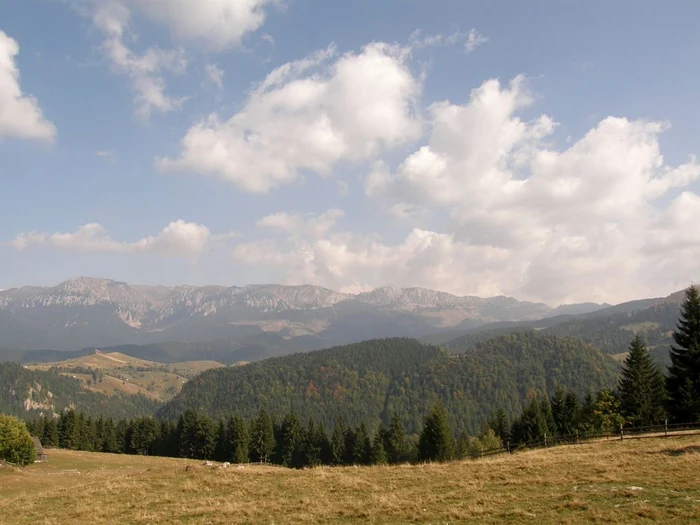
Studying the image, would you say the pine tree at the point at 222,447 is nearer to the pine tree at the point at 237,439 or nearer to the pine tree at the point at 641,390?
the pine tree at the point at 237,439

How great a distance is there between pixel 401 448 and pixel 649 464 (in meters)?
94.8

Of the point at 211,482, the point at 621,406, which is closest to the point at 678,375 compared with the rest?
the point at 621,406

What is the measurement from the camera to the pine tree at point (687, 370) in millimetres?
51250

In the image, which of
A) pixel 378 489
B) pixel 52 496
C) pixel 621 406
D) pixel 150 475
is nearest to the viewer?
pixel 378 489

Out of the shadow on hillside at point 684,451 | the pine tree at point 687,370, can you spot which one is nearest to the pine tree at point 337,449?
the pine tree at point 687,370

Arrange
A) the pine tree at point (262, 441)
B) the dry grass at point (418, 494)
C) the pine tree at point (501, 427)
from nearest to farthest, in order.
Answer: the dry grass at point (418, 494) → the pine tree at point (501, 427) → the pine tree at point (262, 441)

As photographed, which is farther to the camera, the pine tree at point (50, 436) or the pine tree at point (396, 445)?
the pine tree at point (50, 436)

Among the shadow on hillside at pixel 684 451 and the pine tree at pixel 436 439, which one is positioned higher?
the shadow on hillside at pixel 684 451

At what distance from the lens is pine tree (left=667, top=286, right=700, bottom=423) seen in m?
51.2

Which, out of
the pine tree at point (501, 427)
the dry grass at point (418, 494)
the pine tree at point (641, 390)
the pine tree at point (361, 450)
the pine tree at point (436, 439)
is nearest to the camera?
the dry grass at point (418, 494)

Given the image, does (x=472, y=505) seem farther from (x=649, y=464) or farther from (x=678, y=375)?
(x=678, y=375)

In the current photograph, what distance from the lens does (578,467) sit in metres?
27.5

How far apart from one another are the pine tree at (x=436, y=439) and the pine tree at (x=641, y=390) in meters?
31.7

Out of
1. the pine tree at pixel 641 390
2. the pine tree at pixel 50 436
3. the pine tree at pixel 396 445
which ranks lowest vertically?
the pine tree at pixel 396 445
